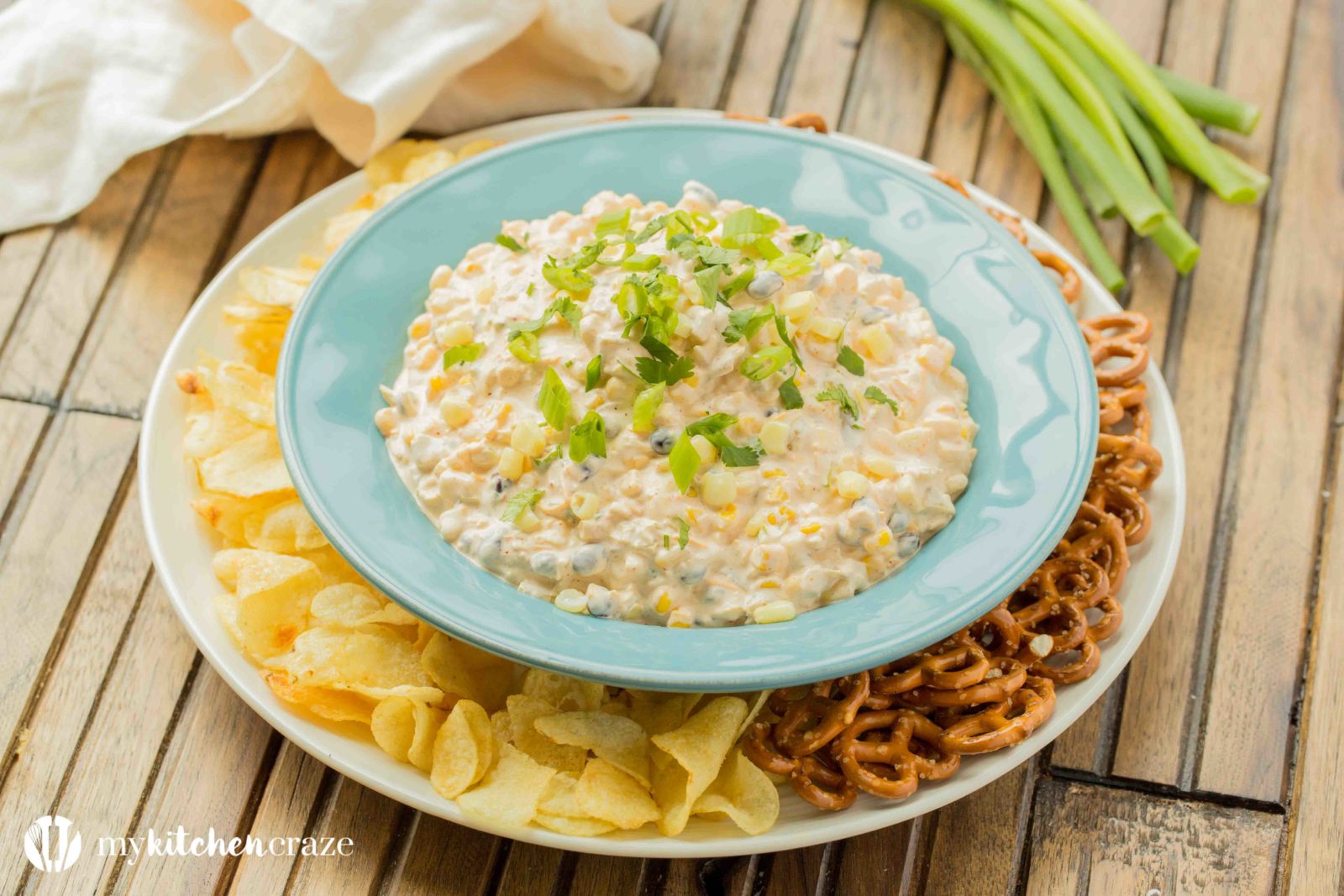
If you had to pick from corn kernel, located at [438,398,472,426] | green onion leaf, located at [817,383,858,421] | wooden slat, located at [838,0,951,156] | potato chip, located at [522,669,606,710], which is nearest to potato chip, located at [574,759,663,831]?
potato chip, located at [522,669,606,710]

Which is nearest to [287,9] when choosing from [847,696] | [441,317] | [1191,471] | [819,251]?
[441,317]

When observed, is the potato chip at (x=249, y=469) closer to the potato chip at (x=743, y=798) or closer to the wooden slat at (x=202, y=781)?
the wooden slat at (x=202, y=781)

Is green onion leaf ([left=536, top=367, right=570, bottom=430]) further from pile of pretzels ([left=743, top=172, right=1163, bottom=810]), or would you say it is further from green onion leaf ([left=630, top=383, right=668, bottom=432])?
pile of pretzels ([left=743, top=172, right=1163, bottom=810])

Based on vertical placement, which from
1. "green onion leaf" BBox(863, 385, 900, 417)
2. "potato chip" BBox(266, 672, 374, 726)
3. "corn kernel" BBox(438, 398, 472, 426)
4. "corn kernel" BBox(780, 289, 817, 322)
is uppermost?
"corn kernel" BBox(780, 289, 817, 322)

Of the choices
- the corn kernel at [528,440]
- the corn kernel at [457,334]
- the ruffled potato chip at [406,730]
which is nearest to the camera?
the ruffled potato chip at [406,730]

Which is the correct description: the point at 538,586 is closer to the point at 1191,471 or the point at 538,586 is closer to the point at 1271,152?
the point at 1191,471

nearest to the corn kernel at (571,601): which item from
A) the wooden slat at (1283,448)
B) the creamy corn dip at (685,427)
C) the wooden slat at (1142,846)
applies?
the creamy corn dip at (685,427)
